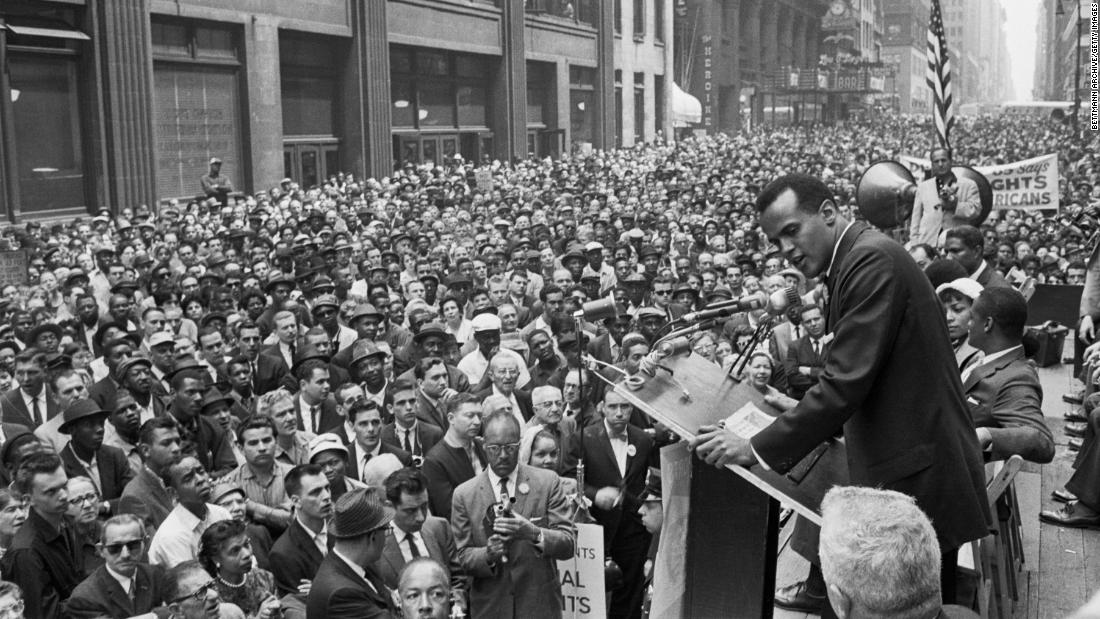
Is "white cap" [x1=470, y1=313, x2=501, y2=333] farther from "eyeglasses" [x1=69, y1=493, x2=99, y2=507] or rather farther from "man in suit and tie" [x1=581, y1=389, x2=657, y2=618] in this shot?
"eyeglasses" [x1=69, y1=493, x2=99, y2=507]

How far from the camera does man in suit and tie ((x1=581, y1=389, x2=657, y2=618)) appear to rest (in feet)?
25.4

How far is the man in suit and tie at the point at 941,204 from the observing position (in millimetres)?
12336

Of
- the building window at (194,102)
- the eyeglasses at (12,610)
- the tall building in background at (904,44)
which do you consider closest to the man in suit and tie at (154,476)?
the eyeglasses at (12,610)

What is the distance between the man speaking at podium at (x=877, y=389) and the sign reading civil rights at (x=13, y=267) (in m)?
13.2

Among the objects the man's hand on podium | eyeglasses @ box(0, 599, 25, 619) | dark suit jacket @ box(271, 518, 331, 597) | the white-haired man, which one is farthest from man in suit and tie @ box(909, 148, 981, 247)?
A: the white-haired man

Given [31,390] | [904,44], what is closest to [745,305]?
[31,390]

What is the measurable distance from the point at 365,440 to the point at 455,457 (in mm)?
805

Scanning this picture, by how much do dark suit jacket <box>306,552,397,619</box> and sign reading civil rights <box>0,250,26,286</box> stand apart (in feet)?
36.2

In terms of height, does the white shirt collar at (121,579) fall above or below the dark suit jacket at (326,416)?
below

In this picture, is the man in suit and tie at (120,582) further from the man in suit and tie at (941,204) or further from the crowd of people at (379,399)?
the man in suit and tie at (941,204)

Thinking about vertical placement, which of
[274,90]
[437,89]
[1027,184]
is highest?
[437,89]

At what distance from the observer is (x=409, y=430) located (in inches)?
360

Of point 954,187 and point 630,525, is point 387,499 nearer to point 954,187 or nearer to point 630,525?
point 630,525

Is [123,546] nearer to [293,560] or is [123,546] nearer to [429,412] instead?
[293,560]
